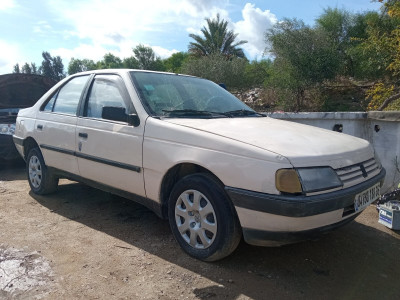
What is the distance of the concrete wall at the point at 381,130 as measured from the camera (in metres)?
4.29

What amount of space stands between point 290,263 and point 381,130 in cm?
262

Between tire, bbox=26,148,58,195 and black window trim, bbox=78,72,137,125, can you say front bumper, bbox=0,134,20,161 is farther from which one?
black window trim, bbox=78,72,137,125

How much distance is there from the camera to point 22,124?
4.79m

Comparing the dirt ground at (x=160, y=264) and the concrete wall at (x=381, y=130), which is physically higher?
the concrete wall at (x=381, y=130)

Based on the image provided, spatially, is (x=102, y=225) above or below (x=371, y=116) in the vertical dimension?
below

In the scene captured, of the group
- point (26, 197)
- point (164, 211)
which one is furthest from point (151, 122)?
point (26, 197)

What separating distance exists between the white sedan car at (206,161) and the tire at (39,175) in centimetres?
35

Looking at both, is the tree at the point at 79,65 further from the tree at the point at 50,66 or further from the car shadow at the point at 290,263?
the car shadow at the point at 290,263

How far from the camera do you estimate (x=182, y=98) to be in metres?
3.45

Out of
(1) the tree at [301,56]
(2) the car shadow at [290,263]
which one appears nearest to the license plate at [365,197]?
(2) the car shadow at [290,263]

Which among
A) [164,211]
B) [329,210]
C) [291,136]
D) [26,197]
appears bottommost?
[26,197]

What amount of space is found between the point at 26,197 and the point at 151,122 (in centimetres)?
276

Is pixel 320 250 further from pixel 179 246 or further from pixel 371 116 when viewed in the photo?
pixel 371 116

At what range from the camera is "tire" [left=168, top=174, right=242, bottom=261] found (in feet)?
8.34
